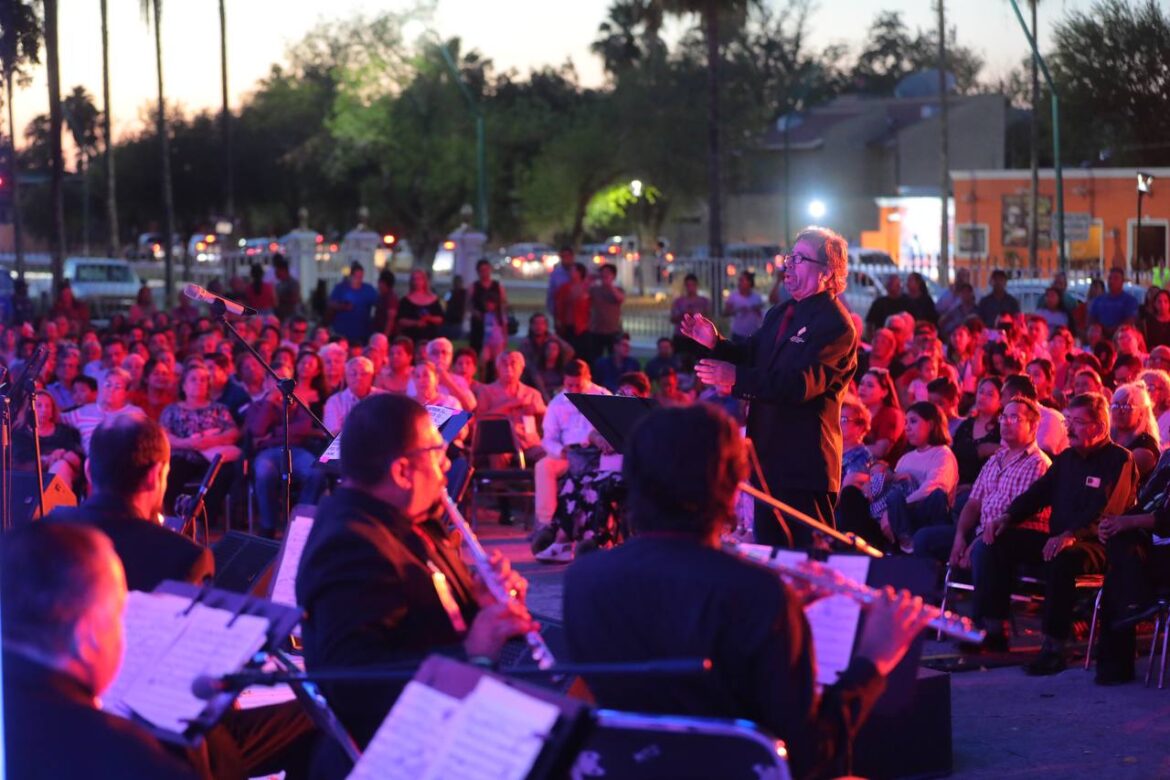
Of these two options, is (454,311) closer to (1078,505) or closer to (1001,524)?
(1001,524)

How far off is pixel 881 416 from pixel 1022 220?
38794 millimetres

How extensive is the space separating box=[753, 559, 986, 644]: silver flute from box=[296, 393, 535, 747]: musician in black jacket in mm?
618

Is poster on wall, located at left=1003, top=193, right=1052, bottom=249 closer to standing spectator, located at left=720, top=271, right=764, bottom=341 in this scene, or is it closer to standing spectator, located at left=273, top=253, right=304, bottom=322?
standing spectator, located at left=720, top=271, right=764, bottom=341

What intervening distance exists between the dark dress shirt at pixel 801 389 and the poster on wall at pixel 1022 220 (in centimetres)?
4096

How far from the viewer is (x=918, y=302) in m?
18.8

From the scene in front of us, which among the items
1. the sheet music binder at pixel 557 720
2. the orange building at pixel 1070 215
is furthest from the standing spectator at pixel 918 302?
the orange building at pixel 1070 215

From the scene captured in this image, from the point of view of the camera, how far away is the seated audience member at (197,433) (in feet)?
39.4

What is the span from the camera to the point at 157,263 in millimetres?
44000

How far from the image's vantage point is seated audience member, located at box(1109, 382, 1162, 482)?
8750mm

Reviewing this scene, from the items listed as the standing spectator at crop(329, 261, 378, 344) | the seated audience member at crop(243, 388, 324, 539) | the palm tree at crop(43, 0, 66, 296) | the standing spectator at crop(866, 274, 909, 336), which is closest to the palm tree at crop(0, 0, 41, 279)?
the palm tree at crop(43, 0, 66, 296)

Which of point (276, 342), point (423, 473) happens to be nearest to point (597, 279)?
point (276, 342)

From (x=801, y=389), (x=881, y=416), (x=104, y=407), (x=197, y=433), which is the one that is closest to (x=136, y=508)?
(x=801, y=389)

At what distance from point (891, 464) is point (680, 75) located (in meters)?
49.8

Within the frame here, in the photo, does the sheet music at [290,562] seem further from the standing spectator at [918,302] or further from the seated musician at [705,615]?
the standing spectator at [918,302]
